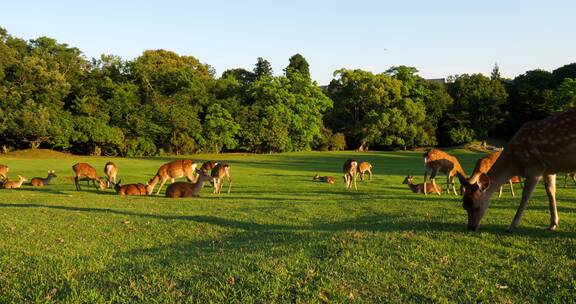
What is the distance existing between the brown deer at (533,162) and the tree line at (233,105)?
1855 inches

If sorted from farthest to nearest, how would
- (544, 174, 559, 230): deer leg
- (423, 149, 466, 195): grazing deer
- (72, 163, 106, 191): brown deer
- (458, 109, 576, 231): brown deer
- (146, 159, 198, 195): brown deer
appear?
(72, 163, 106, 191): brown deer, (146, 159, 198, 195): brown deer, (423, 149, 466, 195): grazing deer, (544, 174, 559, 230): deer leg, (458, 109, 576, 231): brown deer

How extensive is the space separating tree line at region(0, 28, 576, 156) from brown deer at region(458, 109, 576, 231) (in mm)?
47116

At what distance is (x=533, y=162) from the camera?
24.7 ft

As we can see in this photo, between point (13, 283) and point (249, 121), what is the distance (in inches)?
2168

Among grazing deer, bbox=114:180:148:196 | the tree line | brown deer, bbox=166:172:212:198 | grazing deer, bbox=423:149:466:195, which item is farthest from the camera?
the tree line

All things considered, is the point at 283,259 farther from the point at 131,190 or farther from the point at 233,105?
the point at 233,105

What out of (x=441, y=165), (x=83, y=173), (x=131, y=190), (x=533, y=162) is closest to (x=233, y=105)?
(x=83, y=173)

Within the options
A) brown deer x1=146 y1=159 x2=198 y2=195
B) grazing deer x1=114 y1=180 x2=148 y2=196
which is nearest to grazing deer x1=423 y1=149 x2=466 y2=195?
brown deer x1=146 y1=159 x2=198 y2=195

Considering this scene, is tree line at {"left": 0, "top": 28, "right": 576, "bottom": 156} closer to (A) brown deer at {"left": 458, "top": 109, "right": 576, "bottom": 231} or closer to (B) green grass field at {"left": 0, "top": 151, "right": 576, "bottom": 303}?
(B) green grass field at {"left": 0, "top": 151, "right": 576, "bottom": 303}

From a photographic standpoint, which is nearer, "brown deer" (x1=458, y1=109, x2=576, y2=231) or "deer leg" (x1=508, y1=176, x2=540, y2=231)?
"brown deer" (x1=458, y1=109, x2=576, y2=231)

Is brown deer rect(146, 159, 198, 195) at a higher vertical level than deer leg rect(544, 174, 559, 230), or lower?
lower

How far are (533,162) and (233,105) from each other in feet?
173

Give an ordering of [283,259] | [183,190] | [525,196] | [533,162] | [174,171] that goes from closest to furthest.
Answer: [283,259] < [525,196] < [533,162] < [183,190] < [174,171]

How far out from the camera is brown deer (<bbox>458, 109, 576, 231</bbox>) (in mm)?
7203
